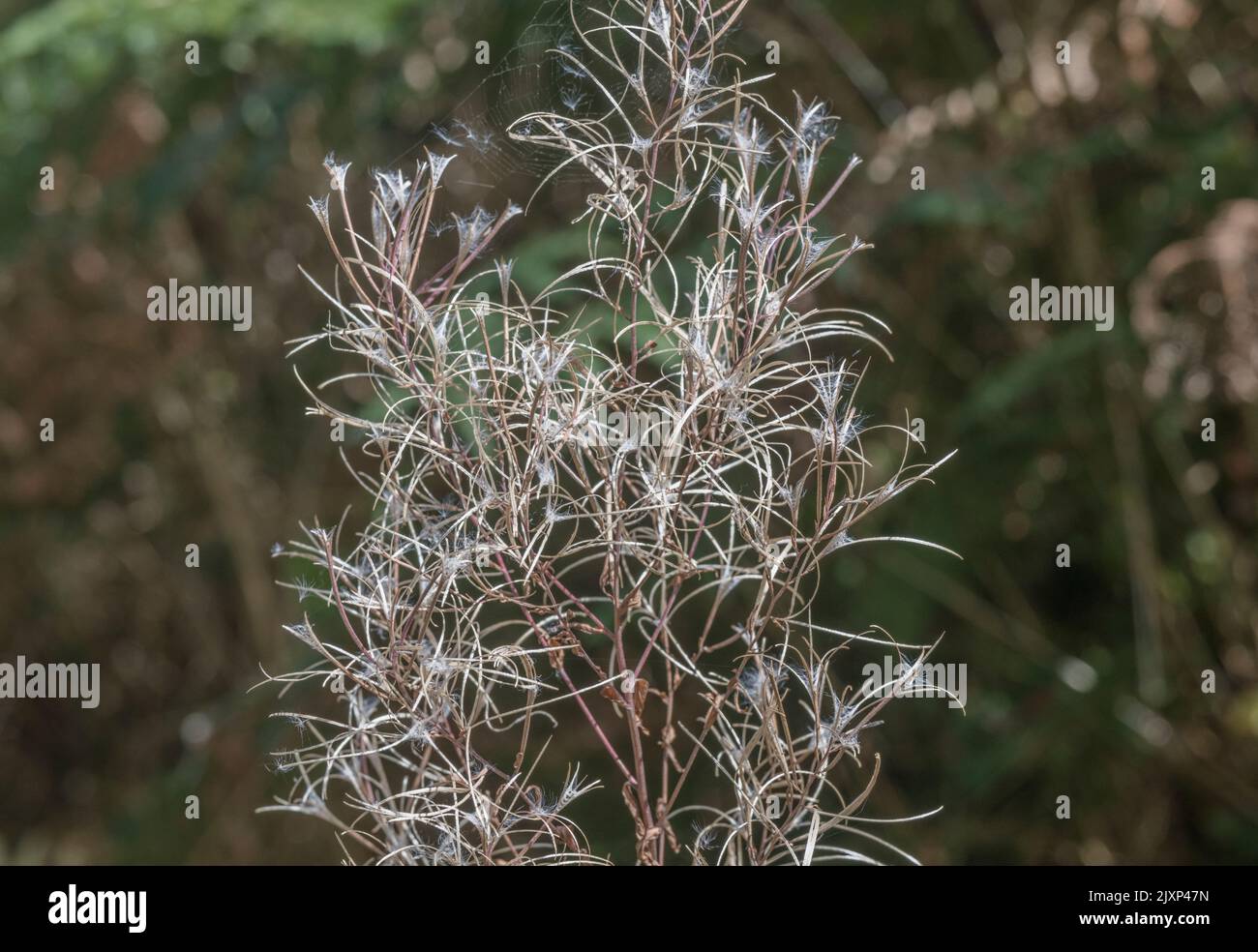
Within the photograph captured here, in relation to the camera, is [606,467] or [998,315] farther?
[998,315]

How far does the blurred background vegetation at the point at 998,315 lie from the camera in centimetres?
229

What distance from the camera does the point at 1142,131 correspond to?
2.51 metres

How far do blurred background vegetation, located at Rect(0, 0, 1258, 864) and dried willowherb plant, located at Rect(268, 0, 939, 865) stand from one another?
46.9 inches

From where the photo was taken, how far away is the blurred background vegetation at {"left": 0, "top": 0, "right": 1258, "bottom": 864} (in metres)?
2.29

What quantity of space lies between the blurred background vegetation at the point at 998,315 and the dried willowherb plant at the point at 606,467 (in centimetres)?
119

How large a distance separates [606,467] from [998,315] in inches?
83.5

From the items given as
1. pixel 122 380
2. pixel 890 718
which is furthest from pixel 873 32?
pixel 122 380

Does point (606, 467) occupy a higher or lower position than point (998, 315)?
lower

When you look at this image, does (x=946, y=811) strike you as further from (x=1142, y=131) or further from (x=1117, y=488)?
(x=1142, y=131)

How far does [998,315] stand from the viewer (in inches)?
109

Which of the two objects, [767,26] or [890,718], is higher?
[767,26]

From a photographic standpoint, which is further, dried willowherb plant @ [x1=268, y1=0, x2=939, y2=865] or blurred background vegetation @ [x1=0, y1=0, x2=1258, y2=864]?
blurred background vegetation @ [x1=0, y1=0, x2=1258, y2=864]

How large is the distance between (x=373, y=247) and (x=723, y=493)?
28 centimetres
